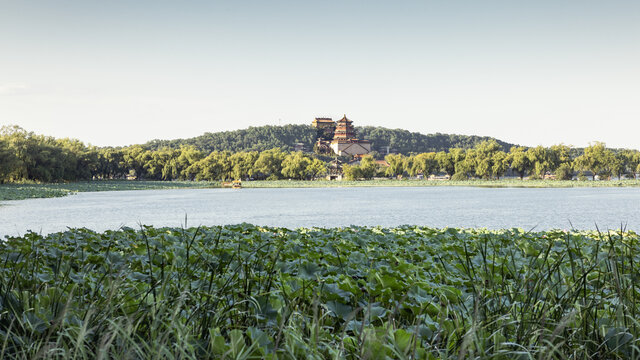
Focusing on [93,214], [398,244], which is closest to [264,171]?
[93,214]

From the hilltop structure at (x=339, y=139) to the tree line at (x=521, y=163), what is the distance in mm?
27624

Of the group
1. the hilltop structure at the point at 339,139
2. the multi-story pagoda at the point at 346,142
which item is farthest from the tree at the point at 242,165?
the multi-story pagoda at the point at 346,142

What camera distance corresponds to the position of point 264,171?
6109cm

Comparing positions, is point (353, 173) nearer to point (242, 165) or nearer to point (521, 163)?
point (242, 165)

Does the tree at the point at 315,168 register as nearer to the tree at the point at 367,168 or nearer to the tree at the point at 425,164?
the tree at the point at 367,168

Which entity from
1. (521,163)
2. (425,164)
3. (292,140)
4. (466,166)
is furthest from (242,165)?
(292,140)

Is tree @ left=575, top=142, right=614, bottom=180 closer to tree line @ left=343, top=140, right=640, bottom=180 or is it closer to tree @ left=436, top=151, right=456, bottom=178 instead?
tree line @ left=343, top=140, right=640, bottom=180

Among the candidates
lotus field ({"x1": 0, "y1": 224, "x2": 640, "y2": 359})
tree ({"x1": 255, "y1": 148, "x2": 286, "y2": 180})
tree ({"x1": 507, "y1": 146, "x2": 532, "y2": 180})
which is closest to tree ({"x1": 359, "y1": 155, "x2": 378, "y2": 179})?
tree ({"x1": 255, "y1": 148, "x2": 286, "y2": 180})

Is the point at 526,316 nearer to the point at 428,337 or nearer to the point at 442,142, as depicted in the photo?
the point at 428,337

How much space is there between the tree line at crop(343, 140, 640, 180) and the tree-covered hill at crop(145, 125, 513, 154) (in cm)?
4297

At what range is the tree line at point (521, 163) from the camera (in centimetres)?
5312

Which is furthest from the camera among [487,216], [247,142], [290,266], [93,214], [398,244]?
[247,142]

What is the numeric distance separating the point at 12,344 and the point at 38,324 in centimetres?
14

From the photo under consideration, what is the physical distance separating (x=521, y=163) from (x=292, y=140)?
213 ft
